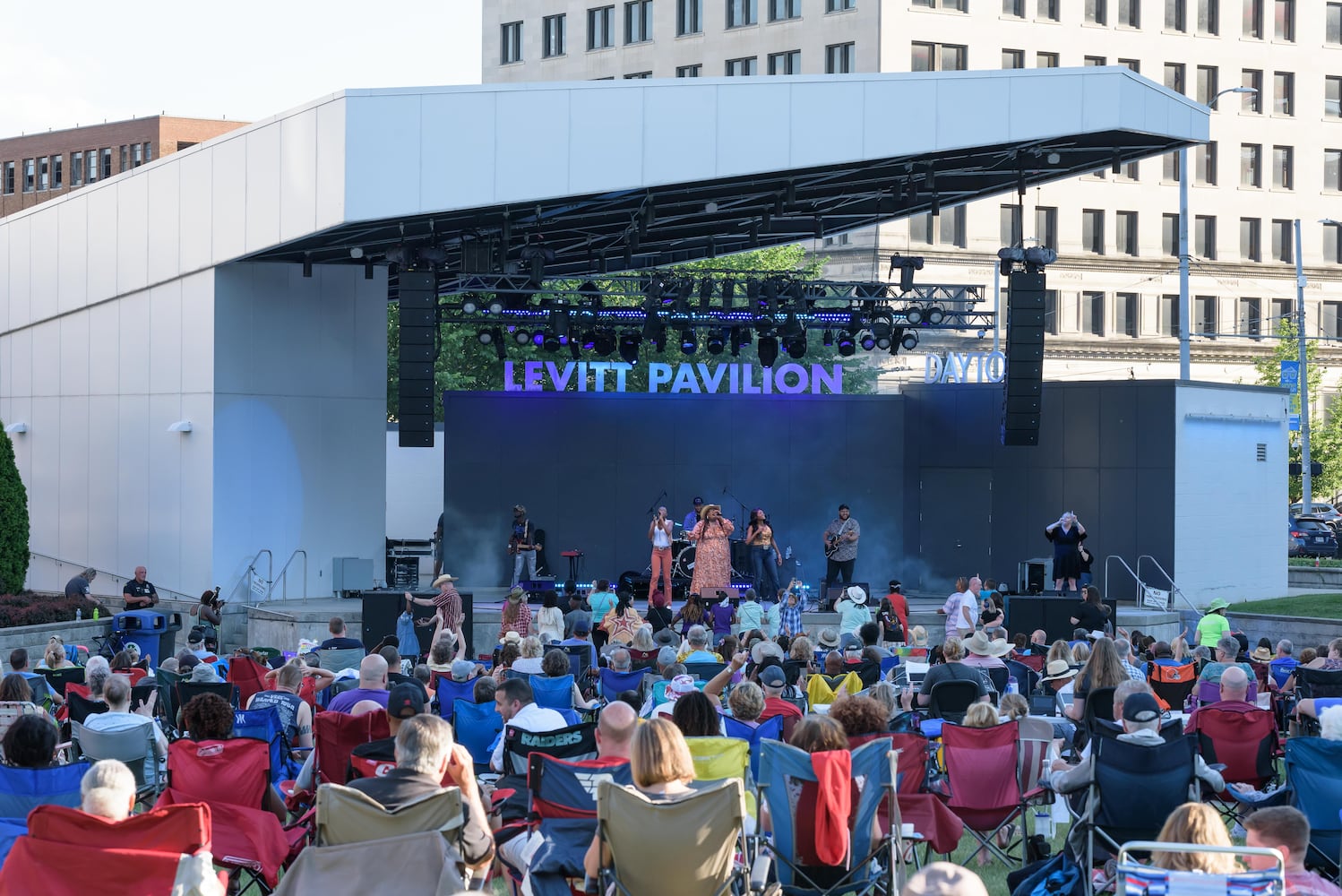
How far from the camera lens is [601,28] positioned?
194ft

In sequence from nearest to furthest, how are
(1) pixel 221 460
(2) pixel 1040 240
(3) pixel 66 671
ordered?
(3) pixel 66 671
(1) pixel 221 460
(2) pixel 1040 240

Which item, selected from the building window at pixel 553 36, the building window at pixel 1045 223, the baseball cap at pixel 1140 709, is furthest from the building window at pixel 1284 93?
the baseball cap at pixel 1140 709

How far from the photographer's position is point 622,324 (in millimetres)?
25141

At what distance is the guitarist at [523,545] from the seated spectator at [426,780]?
1746 centimetres

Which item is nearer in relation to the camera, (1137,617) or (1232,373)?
(1137,617)

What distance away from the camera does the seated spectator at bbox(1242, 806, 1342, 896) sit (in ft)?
17.7

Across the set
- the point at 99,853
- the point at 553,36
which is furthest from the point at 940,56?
the point at 99,853

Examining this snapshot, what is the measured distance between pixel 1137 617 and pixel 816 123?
27.2 ft

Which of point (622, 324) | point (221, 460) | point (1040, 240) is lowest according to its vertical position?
point (221, 460)

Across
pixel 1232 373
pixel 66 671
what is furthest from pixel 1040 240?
pixel 66 671

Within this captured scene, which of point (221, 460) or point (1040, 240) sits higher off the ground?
point (1040, 240)

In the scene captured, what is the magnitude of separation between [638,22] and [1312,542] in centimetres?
3095

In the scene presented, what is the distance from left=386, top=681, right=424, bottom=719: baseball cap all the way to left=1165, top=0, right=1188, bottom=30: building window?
54218 mm

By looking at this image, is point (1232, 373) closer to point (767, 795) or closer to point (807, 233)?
point (807, 233)
